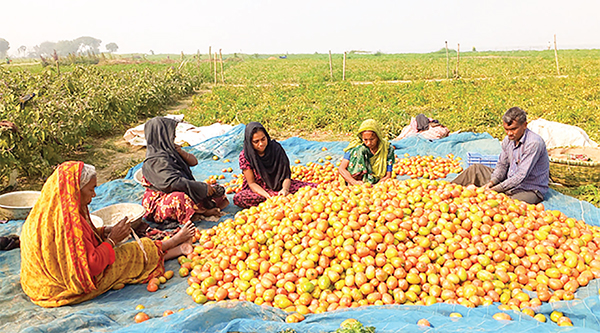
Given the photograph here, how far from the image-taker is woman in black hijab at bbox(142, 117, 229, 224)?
Result: 16.4 feet

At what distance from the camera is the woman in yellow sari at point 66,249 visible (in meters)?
3.04

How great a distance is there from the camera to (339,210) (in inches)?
153

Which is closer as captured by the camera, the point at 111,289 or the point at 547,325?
the point at 547,325

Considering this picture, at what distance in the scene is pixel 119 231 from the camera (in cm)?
368

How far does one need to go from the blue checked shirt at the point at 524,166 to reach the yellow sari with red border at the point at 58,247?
4612mm

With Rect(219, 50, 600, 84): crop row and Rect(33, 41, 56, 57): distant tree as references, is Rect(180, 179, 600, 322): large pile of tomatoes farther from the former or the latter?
Rect(33, 41, 56, 57): distant tree

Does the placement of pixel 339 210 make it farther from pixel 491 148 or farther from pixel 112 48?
pixel 112 48

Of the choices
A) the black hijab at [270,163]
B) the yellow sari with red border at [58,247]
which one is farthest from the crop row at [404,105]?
the yellow sari with red border at [58,247]

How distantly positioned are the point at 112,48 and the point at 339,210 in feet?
653

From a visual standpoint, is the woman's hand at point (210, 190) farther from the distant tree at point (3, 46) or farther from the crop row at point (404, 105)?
the distant tree at point (3, 46)

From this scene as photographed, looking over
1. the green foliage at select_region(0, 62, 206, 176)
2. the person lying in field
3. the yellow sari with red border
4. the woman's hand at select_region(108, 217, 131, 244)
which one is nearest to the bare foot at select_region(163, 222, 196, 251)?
the woman's hand at select_region(108, 217, 131, 244)

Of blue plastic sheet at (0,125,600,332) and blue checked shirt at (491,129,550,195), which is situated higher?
blue checked shirt at (491,129,550,195)

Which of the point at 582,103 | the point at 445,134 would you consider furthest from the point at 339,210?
the point at 582,103

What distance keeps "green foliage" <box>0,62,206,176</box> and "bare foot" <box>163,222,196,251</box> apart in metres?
3.66
